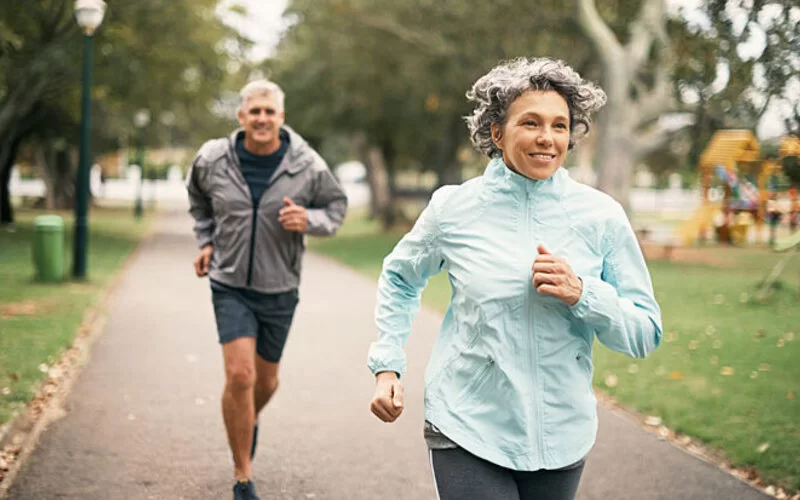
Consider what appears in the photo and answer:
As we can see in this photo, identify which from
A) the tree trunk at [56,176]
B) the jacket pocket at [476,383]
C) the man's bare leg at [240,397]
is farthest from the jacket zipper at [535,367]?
the tree trunk at [56,176]

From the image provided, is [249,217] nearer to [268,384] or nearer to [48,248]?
[268,384]

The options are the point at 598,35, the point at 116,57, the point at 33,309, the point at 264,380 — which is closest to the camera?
the point at 264,380

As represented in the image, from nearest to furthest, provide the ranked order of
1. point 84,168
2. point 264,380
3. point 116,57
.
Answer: point 264,380, point 84,168, point 116,57

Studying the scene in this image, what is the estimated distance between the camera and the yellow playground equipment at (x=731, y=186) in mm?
24516

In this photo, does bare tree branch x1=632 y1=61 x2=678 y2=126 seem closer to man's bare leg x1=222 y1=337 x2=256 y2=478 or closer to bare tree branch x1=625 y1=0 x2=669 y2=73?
bare tree branch x1=625 y1=0 x2=669 y2=73

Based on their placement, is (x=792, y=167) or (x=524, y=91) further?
(x=792, y=167)

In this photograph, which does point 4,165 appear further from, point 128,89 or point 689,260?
point 689,260

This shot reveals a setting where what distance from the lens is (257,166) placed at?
5.09 m

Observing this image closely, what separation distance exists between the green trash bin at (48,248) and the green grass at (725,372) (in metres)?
5.59

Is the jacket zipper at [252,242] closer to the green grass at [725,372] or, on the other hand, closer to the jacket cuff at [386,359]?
the jacket cuff at [386,359]

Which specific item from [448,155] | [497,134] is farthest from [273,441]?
[448,155]

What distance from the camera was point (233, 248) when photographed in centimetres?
491

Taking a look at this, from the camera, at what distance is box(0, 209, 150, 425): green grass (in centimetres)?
778

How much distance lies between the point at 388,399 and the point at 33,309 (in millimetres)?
10007
